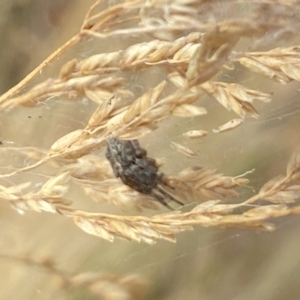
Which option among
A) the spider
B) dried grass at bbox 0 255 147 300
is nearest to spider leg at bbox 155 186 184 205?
the spider

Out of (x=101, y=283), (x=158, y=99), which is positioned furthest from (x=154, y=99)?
(x=101, y=283)

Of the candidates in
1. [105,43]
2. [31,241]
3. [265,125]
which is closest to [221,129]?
[265,125]

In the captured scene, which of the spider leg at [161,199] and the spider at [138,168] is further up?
the spider at [138,168]

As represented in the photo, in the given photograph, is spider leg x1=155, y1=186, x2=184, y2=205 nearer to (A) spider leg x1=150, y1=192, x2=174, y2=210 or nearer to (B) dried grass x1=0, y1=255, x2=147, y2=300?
(A) spider leg x1=150, y1=192, x2=174, y2=210

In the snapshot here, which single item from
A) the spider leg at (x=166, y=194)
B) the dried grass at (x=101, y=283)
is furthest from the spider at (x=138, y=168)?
the dried grass at (x=101, y=283)

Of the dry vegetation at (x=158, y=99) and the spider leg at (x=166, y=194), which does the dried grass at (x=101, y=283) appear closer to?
the dry vegetation at (x=158, y=99)

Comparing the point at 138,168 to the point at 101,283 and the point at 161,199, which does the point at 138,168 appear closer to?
the point at 161,199
